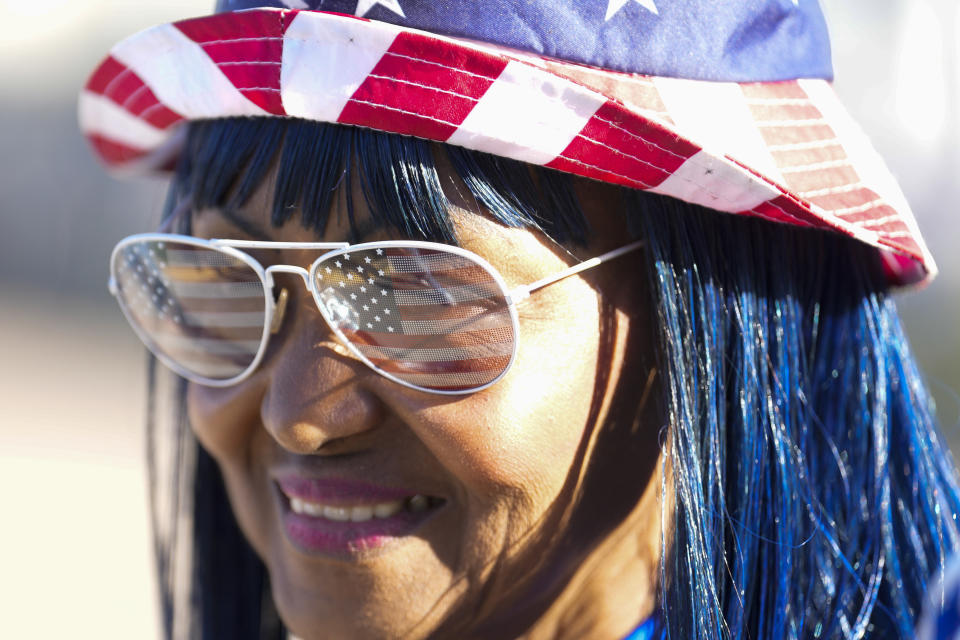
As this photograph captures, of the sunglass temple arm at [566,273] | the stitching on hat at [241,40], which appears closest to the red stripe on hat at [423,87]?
the stitching on hat at [241,40]

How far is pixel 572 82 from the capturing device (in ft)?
4.53

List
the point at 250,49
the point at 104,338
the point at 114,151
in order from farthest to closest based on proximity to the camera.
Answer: the point at 104,338 < the point at 114,151 < the point at 250,49

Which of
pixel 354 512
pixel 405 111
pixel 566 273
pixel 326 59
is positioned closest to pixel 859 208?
pixel 566 273

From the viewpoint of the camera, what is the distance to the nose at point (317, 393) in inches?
60.5

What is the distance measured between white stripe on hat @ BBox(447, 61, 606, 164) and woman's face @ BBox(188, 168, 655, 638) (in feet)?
0.37

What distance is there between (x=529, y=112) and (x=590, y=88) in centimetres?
9

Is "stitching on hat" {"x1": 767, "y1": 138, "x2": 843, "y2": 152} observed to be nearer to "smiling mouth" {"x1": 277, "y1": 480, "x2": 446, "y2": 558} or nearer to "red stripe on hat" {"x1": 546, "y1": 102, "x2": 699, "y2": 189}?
"red stripe on hat" {"x1": 546, "y1": 102, "x2": 699, "y2": 189}

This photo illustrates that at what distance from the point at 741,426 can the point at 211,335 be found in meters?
0.86

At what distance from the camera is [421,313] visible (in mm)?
1493

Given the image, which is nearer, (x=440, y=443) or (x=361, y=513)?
(x=440, y=443)

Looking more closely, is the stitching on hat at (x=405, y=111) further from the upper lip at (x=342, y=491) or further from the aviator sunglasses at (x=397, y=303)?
the upper lip at (x=342, y=491)

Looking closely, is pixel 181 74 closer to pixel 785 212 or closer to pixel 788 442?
pixel 785 212

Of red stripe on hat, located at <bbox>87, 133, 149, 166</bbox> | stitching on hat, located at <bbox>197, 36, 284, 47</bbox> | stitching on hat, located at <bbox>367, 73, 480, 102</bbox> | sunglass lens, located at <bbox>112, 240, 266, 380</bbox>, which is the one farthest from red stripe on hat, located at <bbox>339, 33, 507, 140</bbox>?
red stripe on hat, located at <bbox>87, 133, 149, 166</bbox>

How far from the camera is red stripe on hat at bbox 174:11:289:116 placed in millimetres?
1465
